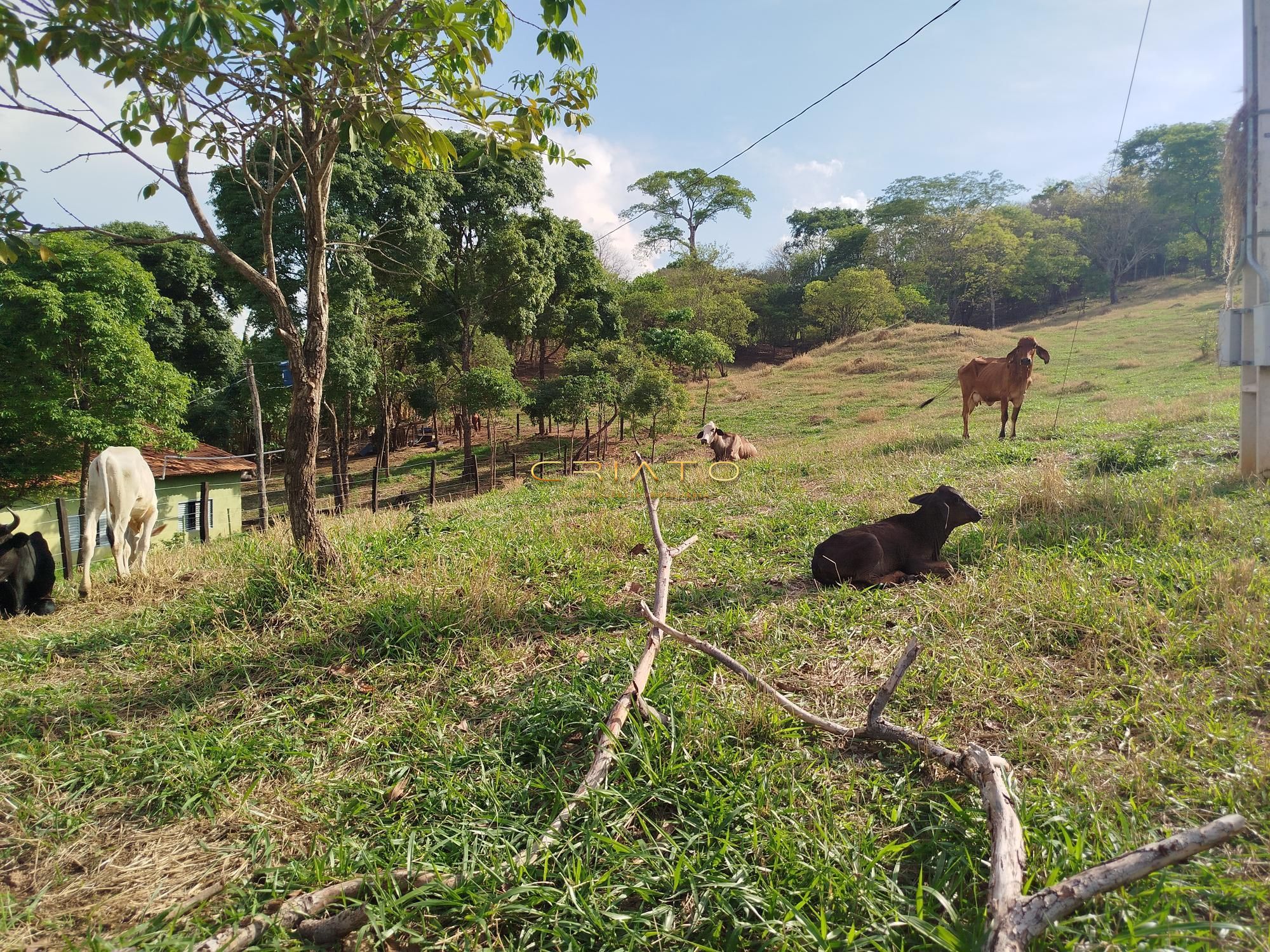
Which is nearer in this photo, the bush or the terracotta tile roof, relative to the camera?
the bush

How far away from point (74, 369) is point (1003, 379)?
802 inches

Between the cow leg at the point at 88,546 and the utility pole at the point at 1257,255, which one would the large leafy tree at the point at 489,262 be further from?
the utility pole at the point at 1257,255

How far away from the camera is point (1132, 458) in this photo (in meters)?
7.79

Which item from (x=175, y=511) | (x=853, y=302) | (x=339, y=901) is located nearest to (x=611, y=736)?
(x=339, y=901)

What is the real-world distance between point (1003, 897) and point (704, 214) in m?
51.8

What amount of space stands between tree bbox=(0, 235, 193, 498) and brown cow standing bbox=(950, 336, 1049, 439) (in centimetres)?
1844

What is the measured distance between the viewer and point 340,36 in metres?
4.12

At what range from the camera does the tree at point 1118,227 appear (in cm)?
4697

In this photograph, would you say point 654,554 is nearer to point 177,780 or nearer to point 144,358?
point 177,780

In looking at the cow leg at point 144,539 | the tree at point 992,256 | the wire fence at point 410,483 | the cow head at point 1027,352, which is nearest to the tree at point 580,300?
the wire fence at point 410,483

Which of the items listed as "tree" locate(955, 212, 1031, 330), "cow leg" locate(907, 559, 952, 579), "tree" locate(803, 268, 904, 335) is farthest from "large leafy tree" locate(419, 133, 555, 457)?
"tree" locate(955, 212, 1031, 330)

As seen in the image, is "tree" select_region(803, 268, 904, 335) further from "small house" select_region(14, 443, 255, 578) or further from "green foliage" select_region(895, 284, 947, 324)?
"small house" select_region(14, 443, 255, 578)

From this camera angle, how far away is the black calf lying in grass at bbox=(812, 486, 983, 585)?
190 inches

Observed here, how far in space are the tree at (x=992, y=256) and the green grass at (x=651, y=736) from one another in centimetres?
4389
